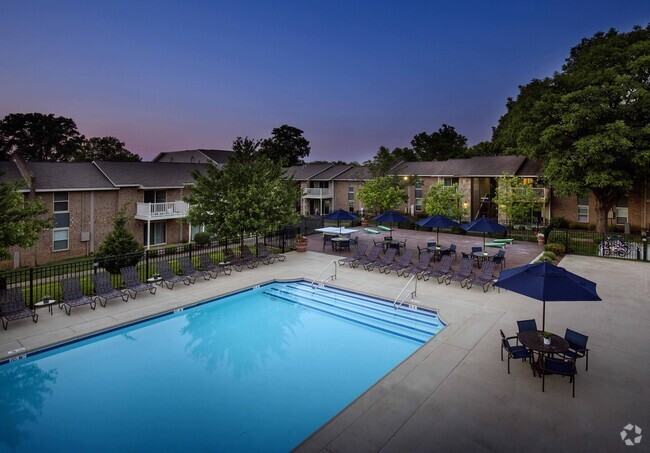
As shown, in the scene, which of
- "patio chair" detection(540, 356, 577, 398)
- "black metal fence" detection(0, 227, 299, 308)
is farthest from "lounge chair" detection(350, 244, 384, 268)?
"patio chair" detection(540, 356, 577, 398)

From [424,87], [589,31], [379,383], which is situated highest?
[424,87]

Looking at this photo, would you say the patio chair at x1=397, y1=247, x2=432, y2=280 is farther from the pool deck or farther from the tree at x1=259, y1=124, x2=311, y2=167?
the tree at x1=259, y1=124, x2=311, y2=167

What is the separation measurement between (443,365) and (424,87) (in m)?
56.4

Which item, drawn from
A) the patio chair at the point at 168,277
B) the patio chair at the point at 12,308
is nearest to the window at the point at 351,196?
the patio chair at the point at 168,277

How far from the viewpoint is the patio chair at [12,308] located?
443 inches

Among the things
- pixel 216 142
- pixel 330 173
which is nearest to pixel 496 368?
pixel 330 173

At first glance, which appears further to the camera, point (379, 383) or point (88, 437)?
point (379, 383)

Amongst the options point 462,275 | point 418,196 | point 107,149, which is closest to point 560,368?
point 462,275

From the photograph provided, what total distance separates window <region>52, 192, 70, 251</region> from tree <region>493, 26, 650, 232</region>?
34883mm

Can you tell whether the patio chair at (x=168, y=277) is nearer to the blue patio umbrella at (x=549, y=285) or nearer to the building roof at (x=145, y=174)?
the blue patio umbrella at (x=549, y=285)

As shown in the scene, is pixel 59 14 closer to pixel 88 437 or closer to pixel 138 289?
pixel 138 289

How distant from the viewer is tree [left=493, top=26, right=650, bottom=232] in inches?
949

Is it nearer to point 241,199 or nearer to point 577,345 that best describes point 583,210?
point 241,199

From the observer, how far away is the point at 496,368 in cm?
859
